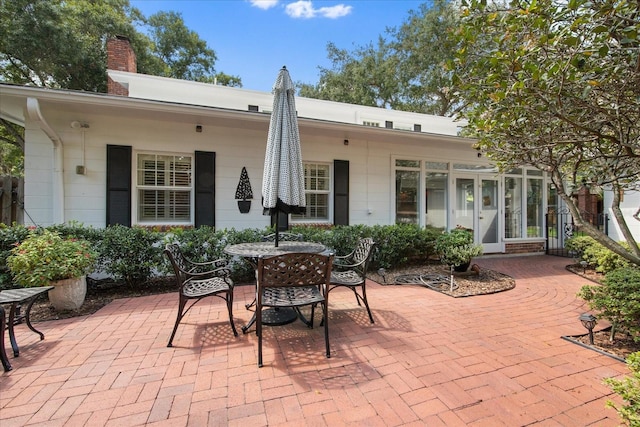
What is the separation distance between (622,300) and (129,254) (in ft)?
19.0

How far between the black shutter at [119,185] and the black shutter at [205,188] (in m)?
1.11

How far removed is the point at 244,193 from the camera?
19.4 feet

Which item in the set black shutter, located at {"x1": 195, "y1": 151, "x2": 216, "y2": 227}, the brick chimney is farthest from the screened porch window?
the brick chimney

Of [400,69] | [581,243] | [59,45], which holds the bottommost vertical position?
[581,243]

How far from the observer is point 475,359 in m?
2.53

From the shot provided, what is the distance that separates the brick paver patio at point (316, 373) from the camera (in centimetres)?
186

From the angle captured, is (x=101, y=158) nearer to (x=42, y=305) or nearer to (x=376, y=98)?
(x=42, y=305)

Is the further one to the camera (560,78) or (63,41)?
(63,41)

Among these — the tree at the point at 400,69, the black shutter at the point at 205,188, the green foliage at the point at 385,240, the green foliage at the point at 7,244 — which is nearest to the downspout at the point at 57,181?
the green foliage at the point at 7,244

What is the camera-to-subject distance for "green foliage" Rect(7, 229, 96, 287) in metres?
3.38

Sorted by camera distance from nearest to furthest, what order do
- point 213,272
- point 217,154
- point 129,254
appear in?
1. point 213,272
2. point 129,254
3. point 217,154

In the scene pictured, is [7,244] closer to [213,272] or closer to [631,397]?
[213,272]

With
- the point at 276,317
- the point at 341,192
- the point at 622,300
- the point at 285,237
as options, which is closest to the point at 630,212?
the point at 622,300

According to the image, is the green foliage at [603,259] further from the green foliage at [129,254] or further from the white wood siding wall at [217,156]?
the green foliage at [129,254]
